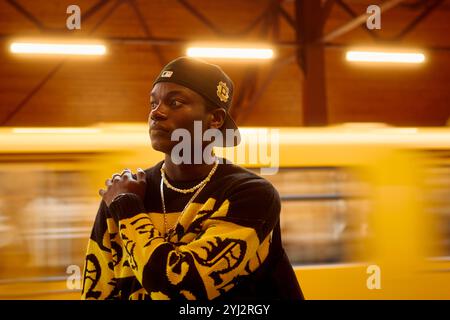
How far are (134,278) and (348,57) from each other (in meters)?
7.44

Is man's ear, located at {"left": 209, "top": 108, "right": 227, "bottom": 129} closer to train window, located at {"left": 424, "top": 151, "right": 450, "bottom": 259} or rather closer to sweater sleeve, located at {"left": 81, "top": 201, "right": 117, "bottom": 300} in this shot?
sweater sleeve, located at {"left": 81, "top": 201, "right": 117, "bottom": 300}

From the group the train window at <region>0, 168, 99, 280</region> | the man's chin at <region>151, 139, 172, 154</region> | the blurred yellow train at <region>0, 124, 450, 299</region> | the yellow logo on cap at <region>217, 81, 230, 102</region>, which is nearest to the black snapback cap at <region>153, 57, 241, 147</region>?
the yellow logo on cap at <region>217, 81, 230, 102</region>

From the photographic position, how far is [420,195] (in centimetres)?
497

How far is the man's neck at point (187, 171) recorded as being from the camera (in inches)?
53.9

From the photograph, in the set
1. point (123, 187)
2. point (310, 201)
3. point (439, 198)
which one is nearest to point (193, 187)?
point (123, 187)

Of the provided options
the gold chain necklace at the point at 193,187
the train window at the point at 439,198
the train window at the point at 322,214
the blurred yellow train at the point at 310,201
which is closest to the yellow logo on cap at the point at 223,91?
the gold chain necklace at the point at 193,187

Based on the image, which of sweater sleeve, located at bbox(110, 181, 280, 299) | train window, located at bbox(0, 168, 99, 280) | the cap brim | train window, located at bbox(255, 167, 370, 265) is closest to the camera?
sweater sleeve, located at bbox(110, 181, 280, 299)

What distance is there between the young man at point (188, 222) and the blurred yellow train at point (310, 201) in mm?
2623

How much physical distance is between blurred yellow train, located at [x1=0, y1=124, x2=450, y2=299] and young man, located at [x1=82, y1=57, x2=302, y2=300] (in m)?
2.62

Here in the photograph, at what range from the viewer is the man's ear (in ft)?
4.49

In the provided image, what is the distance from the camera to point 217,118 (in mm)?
1381

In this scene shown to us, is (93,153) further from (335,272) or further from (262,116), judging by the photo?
(262,116)
